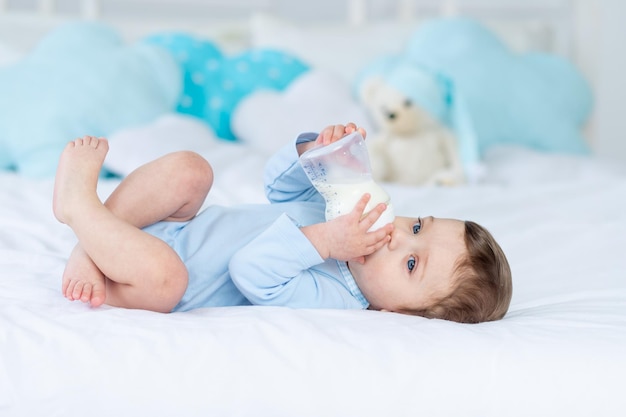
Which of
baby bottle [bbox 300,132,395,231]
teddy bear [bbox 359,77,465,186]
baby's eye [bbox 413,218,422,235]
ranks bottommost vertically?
teddy bear [bbox 359,77,465,186]

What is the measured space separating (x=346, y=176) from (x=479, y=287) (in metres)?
0.23

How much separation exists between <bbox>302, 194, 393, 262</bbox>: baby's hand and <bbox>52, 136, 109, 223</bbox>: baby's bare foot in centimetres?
31

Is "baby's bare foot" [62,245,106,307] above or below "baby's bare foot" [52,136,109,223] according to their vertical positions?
below

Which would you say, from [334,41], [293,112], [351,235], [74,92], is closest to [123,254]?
[351,235]

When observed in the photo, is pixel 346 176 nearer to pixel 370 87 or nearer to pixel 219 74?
pixel 370 87

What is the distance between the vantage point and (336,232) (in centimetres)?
104

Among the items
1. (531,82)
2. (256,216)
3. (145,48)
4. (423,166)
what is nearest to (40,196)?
(256,216)

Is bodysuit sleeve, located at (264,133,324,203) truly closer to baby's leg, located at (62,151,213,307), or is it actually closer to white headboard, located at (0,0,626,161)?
baby's leg, located at (62,151,213,307)

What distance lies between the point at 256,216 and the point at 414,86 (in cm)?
112

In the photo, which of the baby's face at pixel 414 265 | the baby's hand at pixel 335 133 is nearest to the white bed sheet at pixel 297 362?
the baby's face at pixel 414 265

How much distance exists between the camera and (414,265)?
1.09 m

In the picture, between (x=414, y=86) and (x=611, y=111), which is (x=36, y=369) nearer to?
(x=414, y=86)

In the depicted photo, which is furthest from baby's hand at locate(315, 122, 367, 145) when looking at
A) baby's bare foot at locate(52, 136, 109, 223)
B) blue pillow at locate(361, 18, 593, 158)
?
blue pillow at locate(361, 18, 593, 158)

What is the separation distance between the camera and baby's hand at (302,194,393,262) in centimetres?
103
